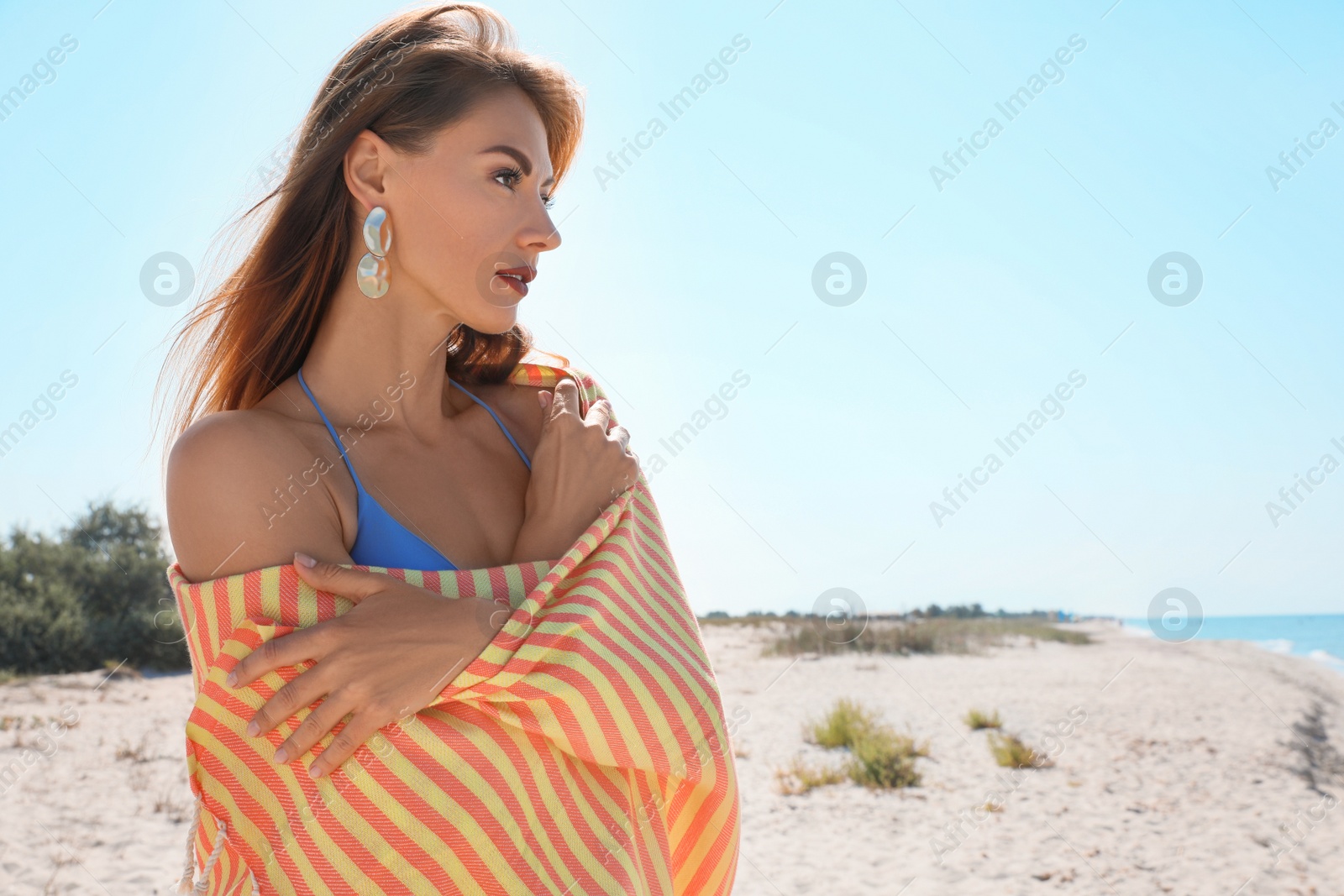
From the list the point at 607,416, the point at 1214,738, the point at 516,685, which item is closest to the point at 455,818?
the point at 516,685

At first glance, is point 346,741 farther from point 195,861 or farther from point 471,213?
point 471,213

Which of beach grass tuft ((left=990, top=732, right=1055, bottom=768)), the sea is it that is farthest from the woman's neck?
the sea

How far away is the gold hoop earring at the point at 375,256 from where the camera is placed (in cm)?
180

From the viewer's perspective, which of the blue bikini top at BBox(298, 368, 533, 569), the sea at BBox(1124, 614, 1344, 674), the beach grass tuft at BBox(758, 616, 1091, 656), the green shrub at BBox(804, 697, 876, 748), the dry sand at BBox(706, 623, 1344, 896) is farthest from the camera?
the sea at BBox(1124, 614, 1344, 674)

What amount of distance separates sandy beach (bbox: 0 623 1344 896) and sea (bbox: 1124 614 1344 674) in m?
14.0

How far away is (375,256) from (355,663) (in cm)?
86

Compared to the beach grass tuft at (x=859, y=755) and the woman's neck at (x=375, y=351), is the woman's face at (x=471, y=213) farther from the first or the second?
the beach grass tuft at (x=859, y=755)

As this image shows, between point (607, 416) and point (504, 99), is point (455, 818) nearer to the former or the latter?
point (607, 416)

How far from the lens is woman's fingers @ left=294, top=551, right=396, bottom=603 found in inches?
54.9

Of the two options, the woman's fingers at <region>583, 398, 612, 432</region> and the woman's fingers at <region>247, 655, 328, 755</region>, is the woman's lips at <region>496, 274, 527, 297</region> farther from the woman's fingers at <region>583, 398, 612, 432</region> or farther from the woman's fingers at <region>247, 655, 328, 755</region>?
the woman's fingers at <region>247, 655, 328, 755</region>

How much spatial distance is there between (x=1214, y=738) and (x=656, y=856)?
1187 centimetres

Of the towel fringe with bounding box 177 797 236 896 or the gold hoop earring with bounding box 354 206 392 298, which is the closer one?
the towel fringe with bounding box 177 797 236 896

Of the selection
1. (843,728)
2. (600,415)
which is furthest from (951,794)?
(600,415)

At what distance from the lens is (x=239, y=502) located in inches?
56.4
